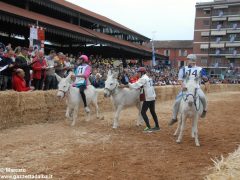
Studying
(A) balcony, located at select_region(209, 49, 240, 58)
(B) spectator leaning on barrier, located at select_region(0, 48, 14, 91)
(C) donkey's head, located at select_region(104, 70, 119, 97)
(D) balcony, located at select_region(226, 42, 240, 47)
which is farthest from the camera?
(A) balcony, located at select_region(209, 49, 240, 58)

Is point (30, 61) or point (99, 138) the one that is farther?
point (30, 61)

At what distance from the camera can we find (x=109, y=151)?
8.66 metres

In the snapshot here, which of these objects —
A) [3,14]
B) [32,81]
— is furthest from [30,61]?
[3,14]

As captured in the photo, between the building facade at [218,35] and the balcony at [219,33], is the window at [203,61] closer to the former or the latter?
the building facade at [218,35]

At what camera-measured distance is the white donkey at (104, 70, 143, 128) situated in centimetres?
1199

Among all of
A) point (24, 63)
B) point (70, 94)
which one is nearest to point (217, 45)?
point (24, 63)

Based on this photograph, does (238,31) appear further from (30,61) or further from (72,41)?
(30,61)

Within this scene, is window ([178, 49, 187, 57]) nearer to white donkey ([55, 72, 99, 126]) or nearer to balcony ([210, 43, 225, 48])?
balcony ([210, 43, 225, 48])

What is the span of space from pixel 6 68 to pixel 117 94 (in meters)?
4.26

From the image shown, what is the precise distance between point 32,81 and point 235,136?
8709 mm

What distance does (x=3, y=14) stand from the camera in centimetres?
1877

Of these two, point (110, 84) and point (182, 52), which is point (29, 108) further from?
point (182, 52)

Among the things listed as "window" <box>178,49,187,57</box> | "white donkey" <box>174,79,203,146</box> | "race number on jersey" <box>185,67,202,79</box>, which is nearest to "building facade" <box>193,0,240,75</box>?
"window" <box>178,49,187,57</box>

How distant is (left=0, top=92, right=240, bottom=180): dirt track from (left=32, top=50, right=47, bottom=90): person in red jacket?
2519 mm
